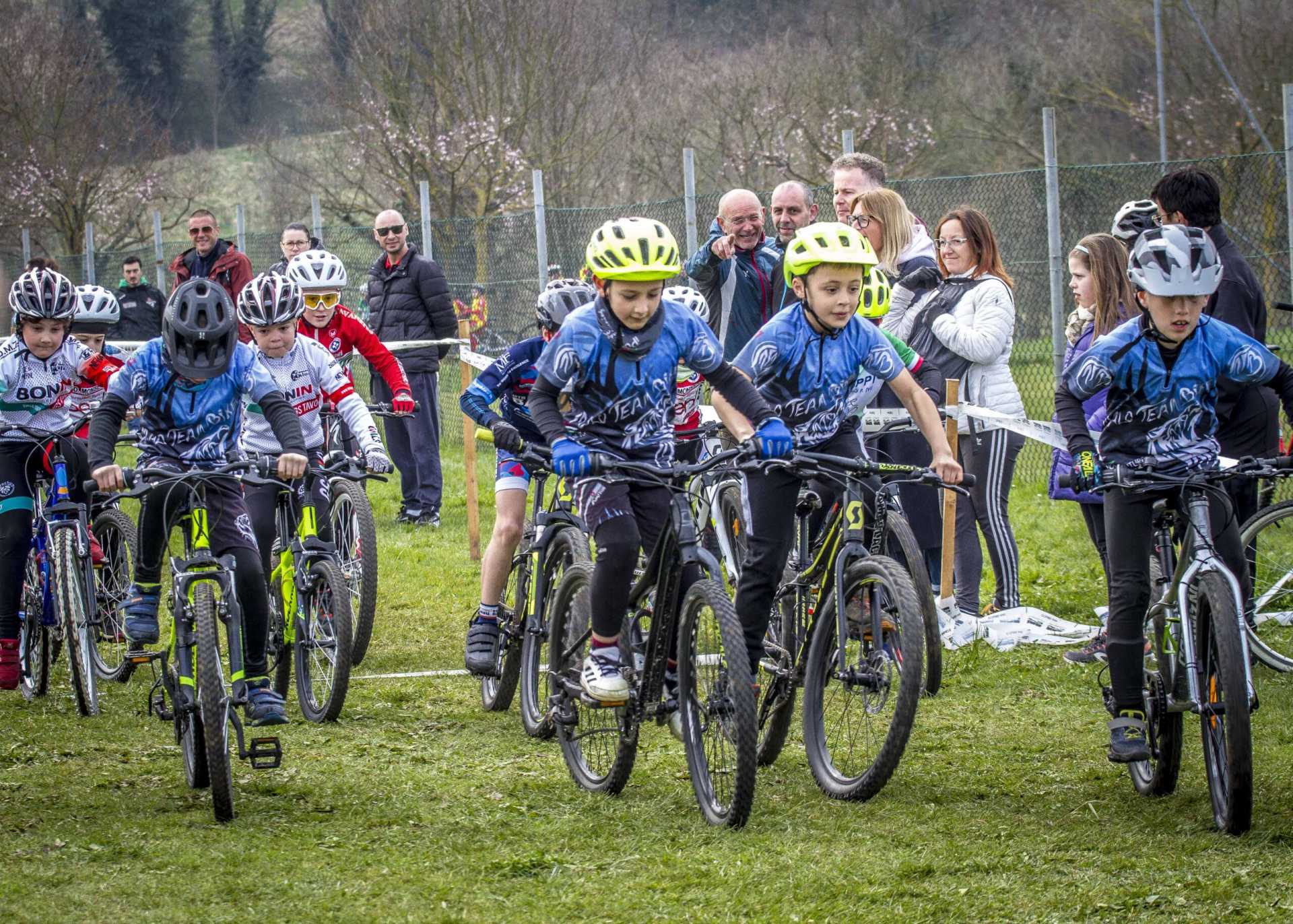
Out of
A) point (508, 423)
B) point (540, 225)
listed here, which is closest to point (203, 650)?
point (508, 423)

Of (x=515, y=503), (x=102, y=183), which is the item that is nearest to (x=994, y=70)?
(x=102, y=183)

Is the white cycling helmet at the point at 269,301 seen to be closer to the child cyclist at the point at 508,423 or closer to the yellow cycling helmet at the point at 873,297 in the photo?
the child cyclist at the point at 508,423

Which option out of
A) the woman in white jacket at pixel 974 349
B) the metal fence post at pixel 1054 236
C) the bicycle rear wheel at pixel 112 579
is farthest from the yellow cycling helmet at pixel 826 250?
the metal fence post at pixel 1054 236

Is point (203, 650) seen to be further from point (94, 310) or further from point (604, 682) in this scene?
point (94, 310)

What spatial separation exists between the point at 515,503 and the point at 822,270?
1.86 meters

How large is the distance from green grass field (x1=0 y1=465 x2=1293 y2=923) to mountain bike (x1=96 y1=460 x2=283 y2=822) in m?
0.16

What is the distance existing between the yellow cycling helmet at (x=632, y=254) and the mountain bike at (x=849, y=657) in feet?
2.44

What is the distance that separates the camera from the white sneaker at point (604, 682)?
5.61m

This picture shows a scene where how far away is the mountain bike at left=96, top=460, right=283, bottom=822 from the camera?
5570mm

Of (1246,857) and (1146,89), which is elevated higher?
(1146,89)

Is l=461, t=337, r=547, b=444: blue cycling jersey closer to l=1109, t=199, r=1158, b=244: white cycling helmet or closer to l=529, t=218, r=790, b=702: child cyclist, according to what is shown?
l=529, t=218, r=790, b=702: child cyclist

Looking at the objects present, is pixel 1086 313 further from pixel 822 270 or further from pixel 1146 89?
pixel 1146 89

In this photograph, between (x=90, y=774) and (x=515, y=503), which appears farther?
(x=515, y=503)

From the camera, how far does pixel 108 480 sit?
598 cm
